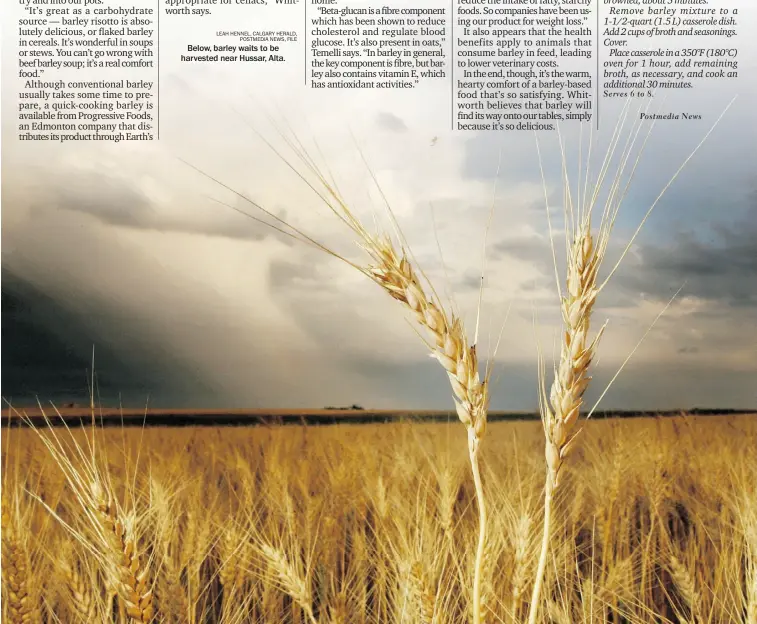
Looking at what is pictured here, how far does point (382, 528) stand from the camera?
2.02 metres

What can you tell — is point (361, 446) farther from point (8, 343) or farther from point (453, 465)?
point (8, 343)

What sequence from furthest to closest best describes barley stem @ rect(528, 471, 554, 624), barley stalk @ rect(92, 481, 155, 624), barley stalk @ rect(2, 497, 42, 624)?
barley stalk @ rect(2, 497, 42, 624) → barley stalk @ rect(92, 481, 155, 624) → barley stem @ rect(528, 471, 554, 624)

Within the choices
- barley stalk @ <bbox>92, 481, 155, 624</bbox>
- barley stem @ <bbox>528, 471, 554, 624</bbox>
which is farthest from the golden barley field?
barley stem @ <bbox>528, 471, 554, 624</bbox>

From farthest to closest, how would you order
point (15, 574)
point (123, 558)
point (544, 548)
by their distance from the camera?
point (15, 574) → point (123, 558) → point (544, 548)

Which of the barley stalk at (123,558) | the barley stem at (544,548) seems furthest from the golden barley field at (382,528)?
the barley stem at (544,548)

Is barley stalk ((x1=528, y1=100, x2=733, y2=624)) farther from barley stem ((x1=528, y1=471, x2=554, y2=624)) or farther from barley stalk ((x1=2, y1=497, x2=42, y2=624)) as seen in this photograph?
barley stalk ((x1=2, y1=497, x2=42, y2=624))

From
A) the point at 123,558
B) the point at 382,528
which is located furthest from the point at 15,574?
the point at 382,528

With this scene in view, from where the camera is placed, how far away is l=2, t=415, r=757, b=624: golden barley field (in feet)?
4.96

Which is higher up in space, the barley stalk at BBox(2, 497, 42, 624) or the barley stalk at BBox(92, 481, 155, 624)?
the barley stalk at BBox(92, 481, 155, 624)

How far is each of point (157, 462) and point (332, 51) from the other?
5.88 ft

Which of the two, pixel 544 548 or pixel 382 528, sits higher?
pixel 544 548

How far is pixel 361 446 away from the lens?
2484 millimetres

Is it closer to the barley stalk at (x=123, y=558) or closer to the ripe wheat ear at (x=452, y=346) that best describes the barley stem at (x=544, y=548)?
the ripe wheat ear at (x=452, y=346)

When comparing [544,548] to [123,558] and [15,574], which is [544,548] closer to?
[123,558]
